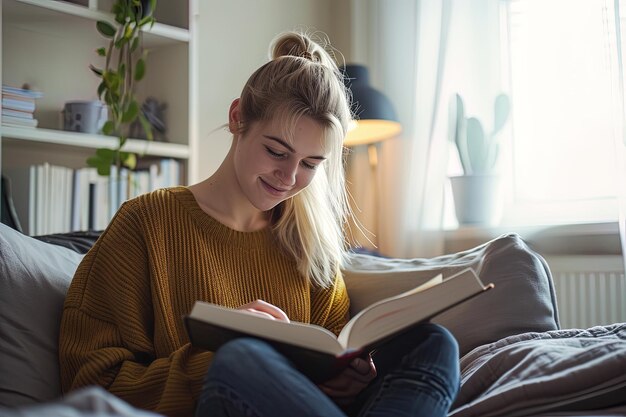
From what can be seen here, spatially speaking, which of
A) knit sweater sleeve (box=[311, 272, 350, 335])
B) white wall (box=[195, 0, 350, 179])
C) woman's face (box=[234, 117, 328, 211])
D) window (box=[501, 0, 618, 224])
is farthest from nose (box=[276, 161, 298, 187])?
white wall (box=[195, 0, 350, 179])

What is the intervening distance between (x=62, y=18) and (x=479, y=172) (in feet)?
4.98

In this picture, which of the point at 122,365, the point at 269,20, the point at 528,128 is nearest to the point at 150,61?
the point at 269,20

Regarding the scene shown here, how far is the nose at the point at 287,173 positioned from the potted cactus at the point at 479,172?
142 centimetres

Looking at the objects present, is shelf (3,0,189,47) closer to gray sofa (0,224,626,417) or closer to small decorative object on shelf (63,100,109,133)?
small decorative object on shelf (63,100,109,133)

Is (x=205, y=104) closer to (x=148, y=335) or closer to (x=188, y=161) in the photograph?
(x=188, y=161)

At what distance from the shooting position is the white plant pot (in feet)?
9.09

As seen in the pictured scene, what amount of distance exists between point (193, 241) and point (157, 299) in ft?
0.51

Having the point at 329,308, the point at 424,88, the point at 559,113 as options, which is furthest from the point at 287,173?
the point at 424,88

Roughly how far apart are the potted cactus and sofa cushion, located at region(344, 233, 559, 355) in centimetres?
111

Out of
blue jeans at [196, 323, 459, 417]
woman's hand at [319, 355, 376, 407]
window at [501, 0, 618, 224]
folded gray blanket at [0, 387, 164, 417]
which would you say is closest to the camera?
folded gray blanket at [0, 387, 164, 417]

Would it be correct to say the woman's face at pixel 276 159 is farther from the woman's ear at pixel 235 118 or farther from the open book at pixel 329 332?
the open book at pixel 329 332

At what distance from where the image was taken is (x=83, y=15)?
8.14 feet

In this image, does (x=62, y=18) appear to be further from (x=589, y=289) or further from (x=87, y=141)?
(x=589, y=289)

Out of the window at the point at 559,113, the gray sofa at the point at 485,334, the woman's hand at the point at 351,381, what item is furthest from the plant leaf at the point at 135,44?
the woman's hand at the point at 351,381
